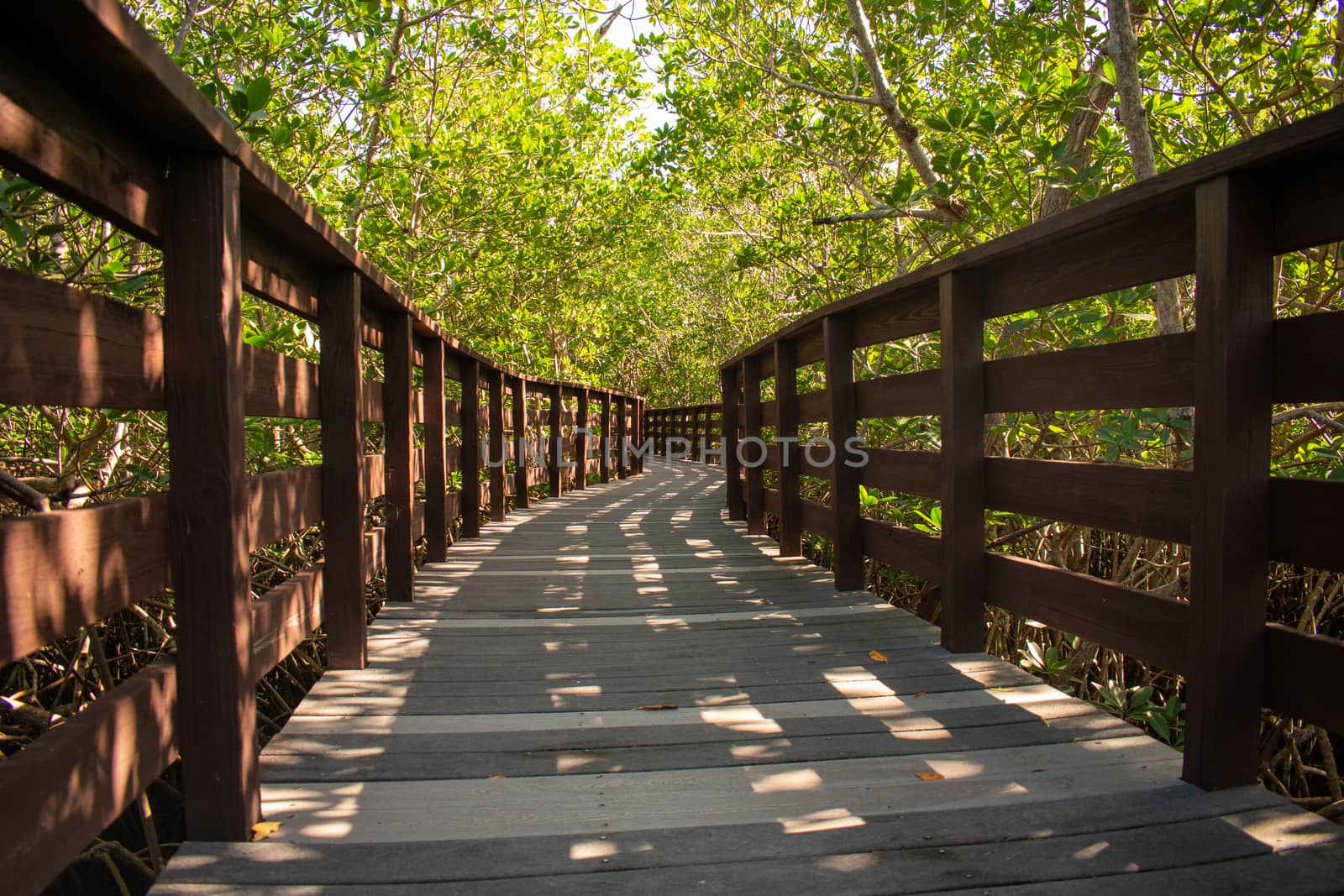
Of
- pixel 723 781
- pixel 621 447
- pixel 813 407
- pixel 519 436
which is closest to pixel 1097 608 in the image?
pixel 723 781

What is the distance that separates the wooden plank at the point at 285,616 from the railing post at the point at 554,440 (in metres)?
6.46

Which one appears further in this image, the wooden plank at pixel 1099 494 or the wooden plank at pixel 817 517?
the wooden plank at pixel 817 517

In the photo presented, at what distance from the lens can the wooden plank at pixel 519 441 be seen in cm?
756

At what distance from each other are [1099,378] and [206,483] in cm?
193

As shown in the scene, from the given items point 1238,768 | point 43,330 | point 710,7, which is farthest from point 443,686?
point 710,7

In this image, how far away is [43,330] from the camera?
3.74 feet

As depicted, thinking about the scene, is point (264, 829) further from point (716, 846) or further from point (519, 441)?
point (519, 441)

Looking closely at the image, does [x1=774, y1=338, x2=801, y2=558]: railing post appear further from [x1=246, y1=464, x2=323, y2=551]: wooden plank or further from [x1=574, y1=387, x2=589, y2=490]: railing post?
[x1=574, y1=387, x2=589, y2=490]: railing post

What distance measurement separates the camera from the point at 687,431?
18234 mm

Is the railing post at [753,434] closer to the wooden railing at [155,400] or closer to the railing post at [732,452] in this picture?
the railing post at [732,452]

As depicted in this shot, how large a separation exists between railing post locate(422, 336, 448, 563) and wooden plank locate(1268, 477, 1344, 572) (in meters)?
3.69

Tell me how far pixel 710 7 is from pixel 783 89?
2.44ft

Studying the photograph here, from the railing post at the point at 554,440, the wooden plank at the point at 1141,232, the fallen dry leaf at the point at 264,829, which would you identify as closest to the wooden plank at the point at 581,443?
the railing post at the point at 554,440

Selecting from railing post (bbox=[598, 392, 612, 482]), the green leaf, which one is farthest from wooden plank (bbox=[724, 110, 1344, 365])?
railing post (bbox=[598, 392, 612, 482])
